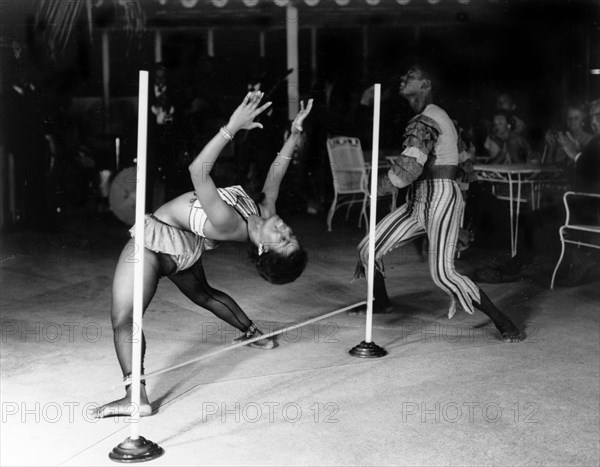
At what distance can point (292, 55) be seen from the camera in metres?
11.3

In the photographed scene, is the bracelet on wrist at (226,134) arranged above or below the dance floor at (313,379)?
above

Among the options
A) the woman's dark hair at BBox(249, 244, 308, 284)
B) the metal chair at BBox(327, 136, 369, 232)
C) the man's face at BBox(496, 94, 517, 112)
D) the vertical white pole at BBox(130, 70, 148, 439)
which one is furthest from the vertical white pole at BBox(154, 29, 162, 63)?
the vertical white pole at BBox(130, 70, 148, 439)

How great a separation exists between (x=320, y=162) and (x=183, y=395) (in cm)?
651

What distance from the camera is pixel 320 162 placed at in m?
9.85

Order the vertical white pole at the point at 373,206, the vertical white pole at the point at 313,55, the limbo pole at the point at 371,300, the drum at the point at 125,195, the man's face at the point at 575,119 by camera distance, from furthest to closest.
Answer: the vertical white pole at the point at 313,55 → the drum at the point at 125,195 → the man's face at the point at 575,119 → the limbo pole at the point at 371,300 → the vertical white pole at the point at 373,206

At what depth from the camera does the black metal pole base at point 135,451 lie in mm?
2830

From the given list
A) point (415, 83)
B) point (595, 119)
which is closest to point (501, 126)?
point (595, 119)

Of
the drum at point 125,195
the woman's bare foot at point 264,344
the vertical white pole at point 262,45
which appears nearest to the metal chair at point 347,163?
the drum at point 125,195

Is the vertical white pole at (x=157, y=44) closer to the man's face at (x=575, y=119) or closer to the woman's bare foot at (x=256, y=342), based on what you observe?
the man's face at (x=575, y=119)

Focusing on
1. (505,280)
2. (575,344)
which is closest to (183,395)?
(575,344)

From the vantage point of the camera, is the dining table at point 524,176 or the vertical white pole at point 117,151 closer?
the dining table at point 524,176

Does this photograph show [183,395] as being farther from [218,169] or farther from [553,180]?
[218,169]

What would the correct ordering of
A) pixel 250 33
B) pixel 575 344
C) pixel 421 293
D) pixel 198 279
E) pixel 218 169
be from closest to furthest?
pixel 198 279 → pixel 575 344 → pixel 421 293 → pixel 218 169 → pixel 250 33

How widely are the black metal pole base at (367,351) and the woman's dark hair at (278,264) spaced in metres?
0.86
